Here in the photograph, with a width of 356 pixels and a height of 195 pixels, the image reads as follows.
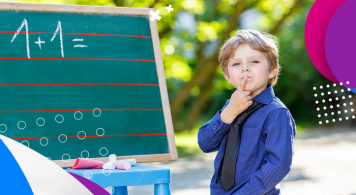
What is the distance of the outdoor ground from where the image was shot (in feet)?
23.8

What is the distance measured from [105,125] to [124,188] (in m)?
0.39

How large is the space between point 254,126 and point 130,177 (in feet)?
2.05

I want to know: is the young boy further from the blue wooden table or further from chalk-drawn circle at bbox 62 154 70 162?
chalk-drawn circle at bbox 62 154 70 162

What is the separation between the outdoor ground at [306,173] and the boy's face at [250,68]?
3420 millimetres

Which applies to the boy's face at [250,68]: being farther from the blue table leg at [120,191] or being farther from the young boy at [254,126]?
the blue table leg at [120,191]

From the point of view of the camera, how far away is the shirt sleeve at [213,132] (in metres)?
2.60

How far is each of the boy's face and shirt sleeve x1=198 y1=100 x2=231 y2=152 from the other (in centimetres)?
17

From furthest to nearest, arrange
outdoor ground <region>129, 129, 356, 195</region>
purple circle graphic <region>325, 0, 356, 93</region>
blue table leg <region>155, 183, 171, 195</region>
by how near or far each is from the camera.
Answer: outdoor ground <region>129, 129, 356, 195</region> → purple circle graphic <region>325, 0, 356, 93</region> → blue table leg <region>155, 183, 171, 195</region>

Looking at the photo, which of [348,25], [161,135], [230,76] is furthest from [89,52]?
[348,25]

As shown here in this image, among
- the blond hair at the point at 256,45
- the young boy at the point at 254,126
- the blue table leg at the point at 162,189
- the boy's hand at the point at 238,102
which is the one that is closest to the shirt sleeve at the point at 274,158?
the young boy at the point at 254,126

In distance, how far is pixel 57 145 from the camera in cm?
302

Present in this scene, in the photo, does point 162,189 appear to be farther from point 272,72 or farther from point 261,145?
point 272,72

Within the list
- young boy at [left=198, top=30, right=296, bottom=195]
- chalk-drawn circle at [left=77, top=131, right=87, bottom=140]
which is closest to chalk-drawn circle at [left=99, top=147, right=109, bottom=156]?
chalk-drawn circle at [left=77, top=131, right=87, bottom=140]

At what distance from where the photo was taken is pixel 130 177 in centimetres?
264
